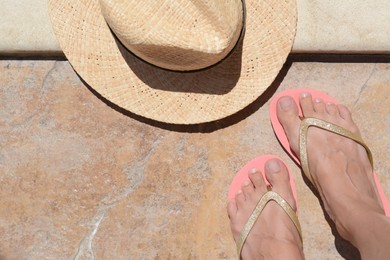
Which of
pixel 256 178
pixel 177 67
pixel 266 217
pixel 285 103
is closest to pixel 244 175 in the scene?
pixel 256 178

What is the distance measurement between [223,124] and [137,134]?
0.93ft

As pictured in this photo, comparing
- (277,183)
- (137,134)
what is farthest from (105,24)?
(277,183)

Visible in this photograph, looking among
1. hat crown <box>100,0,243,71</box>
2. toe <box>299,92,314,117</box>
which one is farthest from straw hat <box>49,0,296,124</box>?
toe <box>299,92,314,117</box>

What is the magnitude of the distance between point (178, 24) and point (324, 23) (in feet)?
1.86

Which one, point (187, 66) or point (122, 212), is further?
point (122, 212)

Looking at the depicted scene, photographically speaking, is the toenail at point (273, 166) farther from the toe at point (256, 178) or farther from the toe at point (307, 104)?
the toe at point (307, 104)

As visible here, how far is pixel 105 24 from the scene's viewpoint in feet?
4.45

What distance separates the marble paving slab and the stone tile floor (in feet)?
0.28

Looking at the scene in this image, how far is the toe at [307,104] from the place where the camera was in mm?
1544

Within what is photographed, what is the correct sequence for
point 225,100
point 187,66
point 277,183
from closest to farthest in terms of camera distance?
point 187,66 < point 225,100 < point 277,183

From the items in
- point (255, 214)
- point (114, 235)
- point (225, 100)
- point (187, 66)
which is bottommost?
point (114, 235)

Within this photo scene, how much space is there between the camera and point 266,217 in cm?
155

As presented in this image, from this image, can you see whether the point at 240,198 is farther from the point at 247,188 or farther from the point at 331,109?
the point at 331,109

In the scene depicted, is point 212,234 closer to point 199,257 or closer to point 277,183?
A: point 199,257
